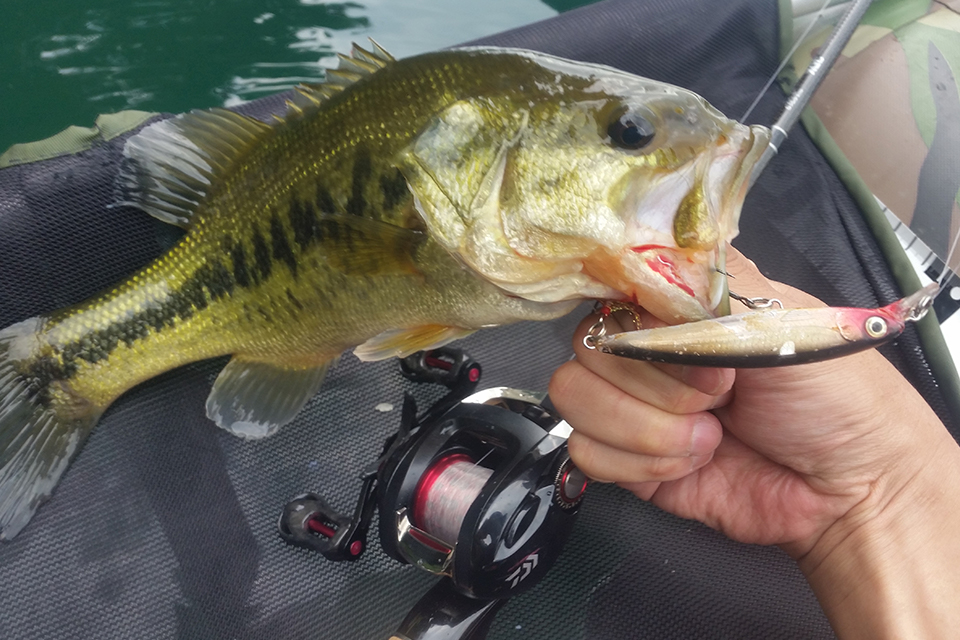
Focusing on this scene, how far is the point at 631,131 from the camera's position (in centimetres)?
91

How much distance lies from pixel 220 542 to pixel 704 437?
1.12m

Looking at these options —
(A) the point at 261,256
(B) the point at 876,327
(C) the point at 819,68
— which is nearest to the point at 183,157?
(A) the point at 261,256

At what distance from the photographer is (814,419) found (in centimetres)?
122

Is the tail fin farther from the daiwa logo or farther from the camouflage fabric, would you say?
the camouflage fabric

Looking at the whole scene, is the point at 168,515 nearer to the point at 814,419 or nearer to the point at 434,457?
the point at 434,457

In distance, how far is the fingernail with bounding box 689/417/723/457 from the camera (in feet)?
3.71

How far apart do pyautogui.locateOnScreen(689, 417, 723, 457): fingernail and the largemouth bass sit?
1.12 feet

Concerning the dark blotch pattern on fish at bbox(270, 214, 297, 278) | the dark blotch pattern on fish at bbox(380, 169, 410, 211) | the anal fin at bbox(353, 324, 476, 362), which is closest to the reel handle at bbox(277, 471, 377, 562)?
the anal fin at bbox(353, 324, 476, 362)

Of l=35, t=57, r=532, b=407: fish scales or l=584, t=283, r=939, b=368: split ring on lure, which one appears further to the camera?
l=35, t=57, r=532, b=407: fish scales

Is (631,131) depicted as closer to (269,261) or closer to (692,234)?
(692,234)

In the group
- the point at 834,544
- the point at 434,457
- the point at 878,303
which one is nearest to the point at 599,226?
the point at 434,457

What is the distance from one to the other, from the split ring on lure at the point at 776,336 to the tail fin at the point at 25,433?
4.25ft

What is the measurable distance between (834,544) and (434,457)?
85 centimetres

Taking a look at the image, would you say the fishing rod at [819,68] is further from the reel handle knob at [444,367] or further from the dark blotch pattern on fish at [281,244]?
the dark blotch pattern on fish at [281,244]
